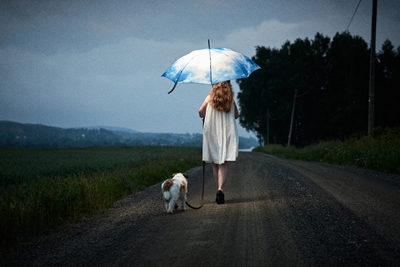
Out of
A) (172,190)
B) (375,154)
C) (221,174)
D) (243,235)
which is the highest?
(375,154)

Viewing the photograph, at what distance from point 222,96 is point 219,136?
2.73ft

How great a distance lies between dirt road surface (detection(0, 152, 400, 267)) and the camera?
12.7ft

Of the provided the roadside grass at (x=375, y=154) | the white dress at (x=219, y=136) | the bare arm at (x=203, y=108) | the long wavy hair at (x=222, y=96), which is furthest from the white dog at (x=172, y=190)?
the roadside grass at (x=375, y=154)

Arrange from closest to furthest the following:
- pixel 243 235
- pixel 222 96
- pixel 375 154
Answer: pixel 243 235 < pixel 222 96 < pixel 375 154

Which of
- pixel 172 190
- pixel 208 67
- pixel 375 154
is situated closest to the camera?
pixel 172 190

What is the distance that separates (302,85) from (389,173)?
4261 cm

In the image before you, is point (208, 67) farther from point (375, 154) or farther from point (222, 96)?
point (375, 154)

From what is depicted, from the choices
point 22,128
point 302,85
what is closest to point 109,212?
point 302,85

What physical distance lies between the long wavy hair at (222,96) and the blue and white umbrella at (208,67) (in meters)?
0.31

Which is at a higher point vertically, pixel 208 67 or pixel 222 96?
pixel 208 67

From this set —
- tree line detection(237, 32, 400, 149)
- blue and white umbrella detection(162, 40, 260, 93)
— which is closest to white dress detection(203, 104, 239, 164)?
blue and white umbrella detection(162, 40, 260, 93)

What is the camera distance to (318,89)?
5419 centimetres

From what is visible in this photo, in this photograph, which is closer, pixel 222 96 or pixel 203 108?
pixel 222 96

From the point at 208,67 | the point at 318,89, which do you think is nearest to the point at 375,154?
A: the point at 208,67
